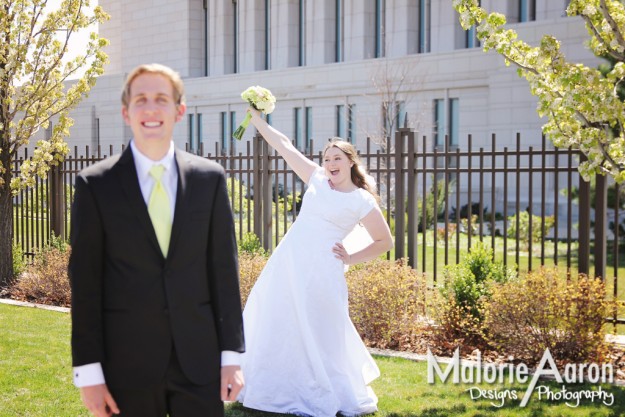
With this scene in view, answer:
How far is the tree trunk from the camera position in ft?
40.6

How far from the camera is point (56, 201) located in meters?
14.1

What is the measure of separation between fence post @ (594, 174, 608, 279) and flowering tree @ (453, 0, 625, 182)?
4.95ft

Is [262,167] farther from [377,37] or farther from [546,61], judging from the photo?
[377,37]

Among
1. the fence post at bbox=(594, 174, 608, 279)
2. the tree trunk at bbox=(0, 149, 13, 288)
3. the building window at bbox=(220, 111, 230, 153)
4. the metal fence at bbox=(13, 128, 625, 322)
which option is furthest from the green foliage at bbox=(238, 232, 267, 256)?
the building window at bbox=(220, 111, 230, 153)

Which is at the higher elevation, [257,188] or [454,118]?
[454,118]

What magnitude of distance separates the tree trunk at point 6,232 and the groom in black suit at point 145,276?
10.1 metres

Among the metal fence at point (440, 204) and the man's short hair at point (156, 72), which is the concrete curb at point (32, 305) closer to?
the metal fence at point (440, 204)

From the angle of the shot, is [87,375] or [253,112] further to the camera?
[253,112]

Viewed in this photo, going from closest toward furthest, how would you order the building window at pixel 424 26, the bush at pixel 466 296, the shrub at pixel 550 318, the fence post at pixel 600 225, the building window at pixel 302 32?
the shrub at pixel 550 318 → the bush at pixel 466 296 → the fence post at pixel 600 225 → the building window at pixel 424 26 → the building window at pixel 302 32

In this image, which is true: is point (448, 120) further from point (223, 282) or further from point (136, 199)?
point (136, 199)

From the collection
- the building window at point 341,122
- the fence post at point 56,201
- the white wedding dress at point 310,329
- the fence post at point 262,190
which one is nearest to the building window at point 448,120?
the building window at point 341,122

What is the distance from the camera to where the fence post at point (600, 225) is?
336 inches

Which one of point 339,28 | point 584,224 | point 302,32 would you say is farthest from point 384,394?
point 302,32

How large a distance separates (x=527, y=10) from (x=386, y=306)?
88.7ft
